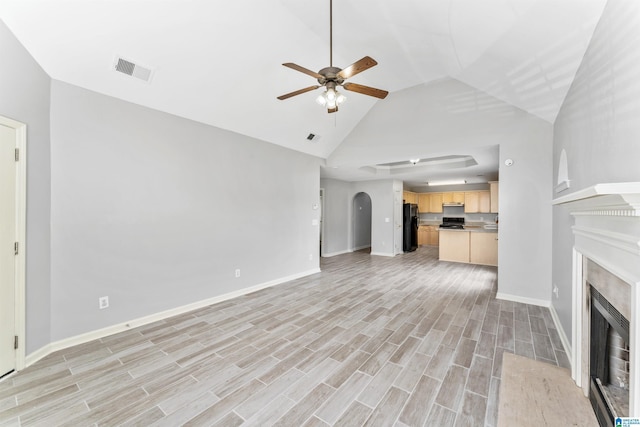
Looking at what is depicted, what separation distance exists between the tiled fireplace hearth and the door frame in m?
4.02

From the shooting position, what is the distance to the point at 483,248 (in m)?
6.82

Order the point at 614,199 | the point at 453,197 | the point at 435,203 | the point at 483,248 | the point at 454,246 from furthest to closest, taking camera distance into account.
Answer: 1. the point at 435,203
2. the point at 453,197
3. the point at 454,246
4. the point at 483,248
5. the point at 614,199

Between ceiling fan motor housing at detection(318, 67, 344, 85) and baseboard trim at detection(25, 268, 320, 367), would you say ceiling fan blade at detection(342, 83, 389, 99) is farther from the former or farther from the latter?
baseboard trim at detection(25, 268, 320, 367)

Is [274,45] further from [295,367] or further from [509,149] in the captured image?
[509,149]

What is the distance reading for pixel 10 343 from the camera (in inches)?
86.3

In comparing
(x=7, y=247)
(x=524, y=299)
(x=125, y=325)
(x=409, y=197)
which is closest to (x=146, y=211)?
(x=7, y=247)

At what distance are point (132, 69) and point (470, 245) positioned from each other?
7876 millimetres

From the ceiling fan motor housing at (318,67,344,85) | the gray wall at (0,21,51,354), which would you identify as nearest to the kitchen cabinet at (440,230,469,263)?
the ceiling fan motor housing at (318,67,344,85)

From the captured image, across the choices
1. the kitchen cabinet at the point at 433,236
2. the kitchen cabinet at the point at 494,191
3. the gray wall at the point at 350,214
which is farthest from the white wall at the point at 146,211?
the kitchen cabinet at the point at 433,236

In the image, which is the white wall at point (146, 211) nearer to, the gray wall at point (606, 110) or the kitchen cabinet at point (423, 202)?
the gray wall at point (606, 110)

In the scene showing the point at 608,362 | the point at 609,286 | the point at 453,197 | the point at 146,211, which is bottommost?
the point at 608,362

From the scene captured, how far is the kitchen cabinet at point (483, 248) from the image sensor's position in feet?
21.9

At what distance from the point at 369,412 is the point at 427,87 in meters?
5.00

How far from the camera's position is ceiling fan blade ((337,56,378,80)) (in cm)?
216
